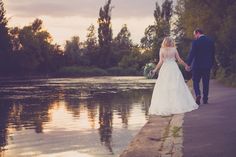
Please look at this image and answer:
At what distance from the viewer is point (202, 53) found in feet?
47.8

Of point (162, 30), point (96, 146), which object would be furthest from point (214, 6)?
point (162, 30)

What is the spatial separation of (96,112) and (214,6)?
48.2ft

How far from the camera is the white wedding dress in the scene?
13.2 m

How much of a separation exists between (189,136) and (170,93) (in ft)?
15.0

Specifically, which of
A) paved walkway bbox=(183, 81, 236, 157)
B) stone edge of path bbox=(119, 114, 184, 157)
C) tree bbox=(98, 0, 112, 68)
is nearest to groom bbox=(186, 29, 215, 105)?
paved walkway bbox=(183, 81, 236, 157)

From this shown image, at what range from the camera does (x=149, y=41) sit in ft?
286

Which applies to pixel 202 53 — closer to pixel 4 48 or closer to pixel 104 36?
pixel 4 48

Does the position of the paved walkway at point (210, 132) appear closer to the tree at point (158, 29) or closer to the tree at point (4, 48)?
the tree at point (158, 29)

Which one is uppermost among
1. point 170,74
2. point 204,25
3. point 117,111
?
point 204,25

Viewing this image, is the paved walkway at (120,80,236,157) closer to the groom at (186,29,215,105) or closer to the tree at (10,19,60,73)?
the groom at (186,29,215,105)

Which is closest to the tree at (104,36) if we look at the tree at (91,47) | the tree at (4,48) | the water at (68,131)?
the tree at (91,47)

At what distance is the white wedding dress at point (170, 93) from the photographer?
43.3 feet

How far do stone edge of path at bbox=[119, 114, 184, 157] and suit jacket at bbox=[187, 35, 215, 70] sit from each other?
3.40 metres

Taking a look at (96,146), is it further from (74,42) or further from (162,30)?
(74,42)
